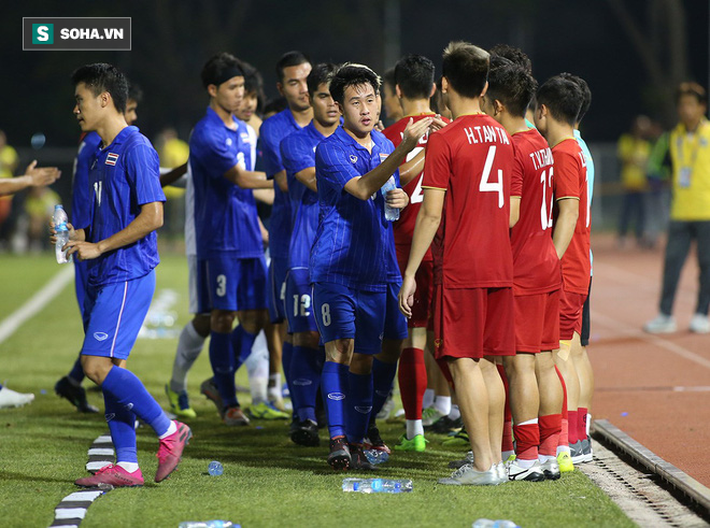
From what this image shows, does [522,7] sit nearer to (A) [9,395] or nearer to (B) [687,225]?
(B) [687,225]

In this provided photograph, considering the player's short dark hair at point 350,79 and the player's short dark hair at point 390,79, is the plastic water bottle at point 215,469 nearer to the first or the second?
the player's short dark hair at point 350,79

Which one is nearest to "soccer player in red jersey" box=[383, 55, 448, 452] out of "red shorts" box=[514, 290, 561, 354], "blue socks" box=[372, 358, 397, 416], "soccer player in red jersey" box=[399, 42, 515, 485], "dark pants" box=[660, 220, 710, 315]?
"blue socks" box=[372, 358, 397, 416]

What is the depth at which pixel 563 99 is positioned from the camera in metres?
6.58

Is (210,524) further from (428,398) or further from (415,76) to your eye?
(428,398)

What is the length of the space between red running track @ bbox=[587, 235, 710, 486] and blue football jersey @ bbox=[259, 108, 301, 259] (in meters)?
2.63

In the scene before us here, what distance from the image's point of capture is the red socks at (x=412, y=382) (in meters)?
7.12

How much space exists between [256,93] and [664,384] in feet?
13.9

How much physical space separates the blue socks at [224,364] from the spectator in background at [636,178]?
60.4ft

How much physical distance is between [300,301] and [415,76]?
1.63 meters

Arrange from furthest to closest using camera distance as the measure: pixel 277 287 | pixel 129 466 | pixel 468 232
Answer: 1. pixel 277 287
2. pixel 129 466
3. pixel 468 232

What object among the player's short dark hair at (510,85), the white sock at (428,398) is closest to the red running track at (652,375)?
the white sock at (428,398)

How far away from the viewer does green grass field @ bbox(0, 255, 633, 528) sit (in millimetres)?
5395

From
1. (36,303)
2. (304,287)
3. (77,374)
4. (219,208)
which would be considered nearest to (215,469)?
(304,287)

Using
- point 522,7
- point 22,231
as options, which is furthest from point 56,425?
point 522,7
